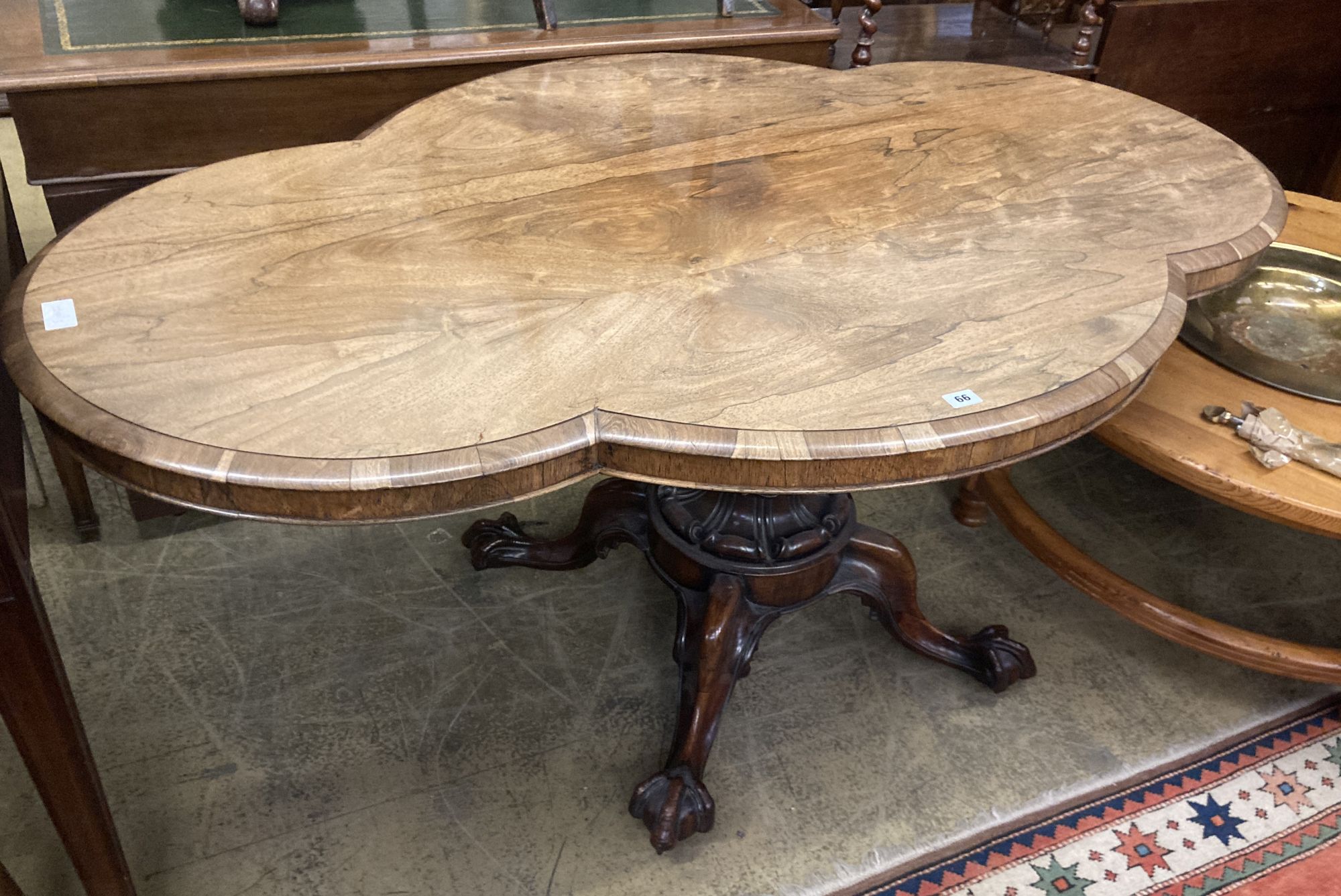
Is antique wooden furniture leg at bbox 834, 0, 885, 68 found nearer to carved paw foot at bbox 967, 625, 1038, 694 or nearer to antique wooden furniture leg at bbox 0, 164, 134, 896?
carved paw foot at bbox 967, 625, 1038, 694

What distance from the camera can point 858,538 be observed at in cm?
168

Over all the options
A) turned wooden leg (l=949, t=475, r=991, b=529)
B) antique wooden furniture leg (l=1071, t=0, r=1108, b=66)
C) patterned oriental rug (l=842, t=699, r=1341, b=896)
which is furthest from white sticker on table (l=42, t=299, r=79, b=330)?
antique wooden furniture leg (l=1071, t=0, r=1108, b=66)

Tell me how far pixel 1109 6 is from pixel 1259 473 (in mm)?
1266

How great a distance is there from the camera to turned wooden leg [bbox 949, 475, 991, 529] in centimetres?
208

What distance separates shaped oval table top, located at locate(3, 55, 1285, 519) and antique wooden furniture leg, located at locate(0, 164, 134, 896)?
0.68ft

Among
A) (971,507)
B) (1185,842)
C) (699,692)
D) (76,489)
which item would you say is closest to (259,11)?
(76,489)

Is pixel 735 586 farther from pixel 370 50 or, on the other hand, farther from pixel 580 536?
pixel 370 50

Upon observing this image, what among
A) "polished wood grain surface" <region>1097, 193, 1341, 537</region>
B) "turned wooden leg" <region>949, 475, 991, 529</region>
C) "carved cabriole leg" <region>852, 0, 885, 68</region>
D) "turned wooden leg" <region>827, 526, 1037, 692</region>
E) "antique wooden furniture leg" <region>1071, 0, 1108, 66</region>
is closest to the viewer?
"polished wood grain surface" <region>1097, 193, 1341, 537</region>

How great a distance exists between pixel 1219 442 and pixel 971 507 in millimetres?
605

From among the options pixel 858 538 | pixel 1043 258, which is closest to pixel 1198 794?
pixel 858 538

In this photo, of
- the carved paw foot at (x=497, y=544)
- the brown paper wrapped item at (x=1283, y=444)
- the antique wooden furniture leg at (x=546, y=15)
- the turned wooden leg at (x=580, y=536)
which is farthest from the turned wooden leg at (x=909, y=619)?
the antique wooden furniture leg at (x=546, y=15)

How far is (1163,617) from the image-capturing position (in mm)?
1707

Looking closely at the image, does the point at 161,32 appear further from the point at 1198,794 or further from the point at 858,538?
the point at 1198,794

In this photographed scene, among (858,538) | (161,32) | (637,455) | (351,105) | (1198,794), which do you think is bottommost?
(1198,794)
